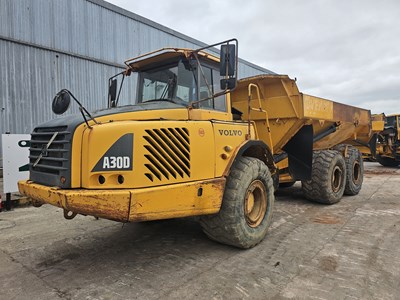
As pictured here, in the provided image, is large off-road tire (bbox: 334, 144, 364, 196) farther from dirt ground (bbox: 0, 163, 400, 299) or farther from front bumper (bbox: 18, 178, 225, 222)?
front bumper (bbox: 18, 178, 225, 222)

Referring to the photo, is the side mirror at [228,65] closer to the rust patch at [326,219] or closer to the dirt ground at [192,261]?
the dirt ground at [192,261]

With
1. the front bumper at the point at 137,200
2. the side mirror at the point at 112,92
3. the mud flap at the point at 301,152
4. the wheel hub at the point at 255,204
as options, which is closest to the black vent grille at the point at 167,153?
the front bumper at the point at 137,200

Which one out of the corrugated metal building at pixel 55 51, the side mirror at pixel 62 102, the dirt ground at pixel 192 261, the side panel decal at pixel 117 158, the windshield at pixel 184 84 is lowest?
the dirt ground at pixel 192 261

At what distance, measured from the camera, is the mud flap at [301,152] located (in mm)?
6469

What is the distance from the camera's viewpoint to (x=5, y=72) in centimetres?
1021

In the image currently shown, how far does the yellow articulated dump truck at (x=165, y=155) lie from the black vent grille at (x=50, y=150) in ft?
0.04

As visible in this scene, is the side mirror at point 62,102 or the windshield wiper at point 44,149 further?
the windshield wiper at point 44,149

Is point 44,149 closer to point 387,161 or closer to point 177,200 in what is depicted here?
point 177,200

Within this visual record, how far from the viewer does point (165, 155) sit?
10.6 ft

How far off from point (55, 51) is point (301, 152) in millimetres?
9486

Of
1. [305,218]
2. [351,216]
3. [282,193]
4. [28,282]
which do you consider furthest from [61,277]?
[282,193]

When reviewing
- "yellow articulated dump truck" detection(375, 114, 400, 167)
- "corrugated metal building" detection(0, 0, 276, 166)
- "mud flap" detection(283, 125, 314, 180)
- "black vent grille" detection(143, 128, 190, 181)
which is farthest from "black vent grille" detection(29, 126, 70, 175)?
"yellow articulated dump truck" detection(375, 114, 400, 167)

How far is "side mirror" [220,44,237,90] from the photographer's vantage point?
3528 mm

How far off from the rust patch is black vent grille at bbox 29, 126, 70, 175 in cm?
428
